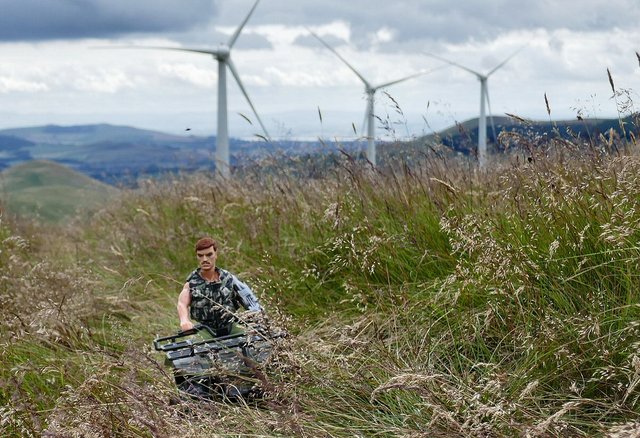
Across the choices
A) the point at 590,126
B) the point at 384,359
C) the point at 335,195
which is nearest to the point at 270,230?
the point at 335,195

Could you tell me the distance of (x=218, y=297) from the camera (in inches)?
191

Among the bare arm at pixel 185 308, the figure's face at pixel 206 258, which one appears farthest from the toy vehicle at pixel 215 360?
the figure's face at pixel 206 258

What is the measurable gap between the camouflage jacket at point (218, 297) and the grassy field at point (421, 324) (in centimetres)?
28

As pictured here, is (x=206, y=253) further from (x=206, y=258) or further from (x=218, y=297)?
(x=218, y=297)

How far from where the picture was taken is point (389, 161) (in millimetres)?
6609

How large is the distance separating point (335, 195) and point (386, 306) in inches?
76.7

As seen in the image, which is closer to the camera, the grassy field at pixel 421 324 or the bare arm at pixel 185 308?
the grassy field at pixel 421 324

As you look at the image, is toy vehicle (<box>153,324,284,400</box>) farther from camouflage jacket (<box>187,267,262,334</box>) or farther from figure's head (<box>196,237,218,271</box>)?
figure's head (<box>196,237,218,271</box>)

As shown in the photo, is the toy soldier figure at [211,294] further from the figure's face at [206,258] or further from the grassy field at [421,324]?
the grassy field at [421,324]

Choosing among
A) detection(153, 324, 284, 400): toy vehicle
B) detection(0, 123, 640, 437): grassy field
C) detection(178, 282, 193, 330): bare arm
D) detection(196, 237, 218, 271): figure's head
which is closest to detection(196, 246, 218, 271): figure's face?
detection(196, 237, 218, 271): figure's head

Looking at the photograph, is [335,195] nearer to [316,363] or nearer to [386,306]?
[386,306]

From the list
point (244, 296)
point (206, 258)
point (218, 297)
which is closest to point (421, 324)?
point (244, 296)

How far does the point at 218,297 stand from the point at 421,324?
1145 mm

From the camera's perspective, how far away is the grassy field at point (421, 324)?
3.55 metres
